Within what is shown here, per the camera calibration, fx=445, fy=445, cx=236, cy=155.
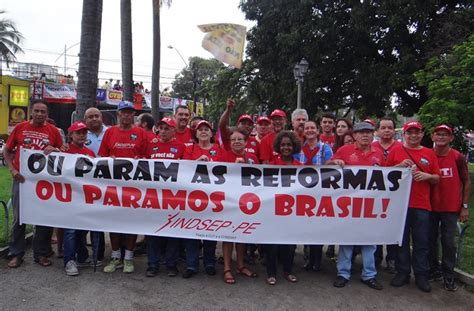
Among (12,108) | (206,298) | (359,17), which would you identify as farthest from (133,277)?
(12,108)

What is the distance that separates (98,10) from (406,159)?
585 centimetres

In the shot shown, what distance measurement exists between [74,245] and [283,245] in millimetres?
2504

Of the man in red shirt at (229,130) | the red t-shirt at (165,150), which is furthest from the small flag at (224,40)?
the red t-shirt at (165,150)

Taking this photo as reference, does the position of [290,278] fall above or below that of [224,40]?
below

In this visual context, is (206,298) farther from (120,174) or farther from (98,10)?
(98,10)

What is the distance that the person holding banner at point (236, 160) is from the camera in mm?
5270

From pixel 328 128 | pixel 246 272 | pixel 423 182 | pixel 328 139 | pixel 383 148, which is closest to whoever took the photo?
pixel 423 182

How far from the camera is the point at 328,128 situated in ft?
21.3

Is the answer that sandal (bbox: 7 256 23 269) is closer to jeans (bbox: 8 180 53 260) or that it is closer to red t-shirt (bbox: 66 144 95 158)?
jeans (bbox: 8 180 53 260)

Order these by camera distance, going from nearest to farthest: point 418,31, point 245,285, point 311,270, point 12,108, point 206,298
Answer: point 206,298, point 245,285, point 311,270, point 418,31, point 12,108

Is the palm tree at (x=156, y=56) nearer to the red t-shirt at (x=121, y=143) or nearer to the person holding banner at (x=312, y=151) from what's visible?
the red t-shirt at (x=121, y=143)

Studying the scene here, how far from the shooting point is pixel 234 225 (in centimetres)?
529

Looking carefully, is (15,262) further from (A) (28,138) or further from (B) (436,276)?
(B) (436,276)

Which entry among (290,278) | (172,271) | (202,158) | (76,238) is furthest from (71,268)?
(290,278)
